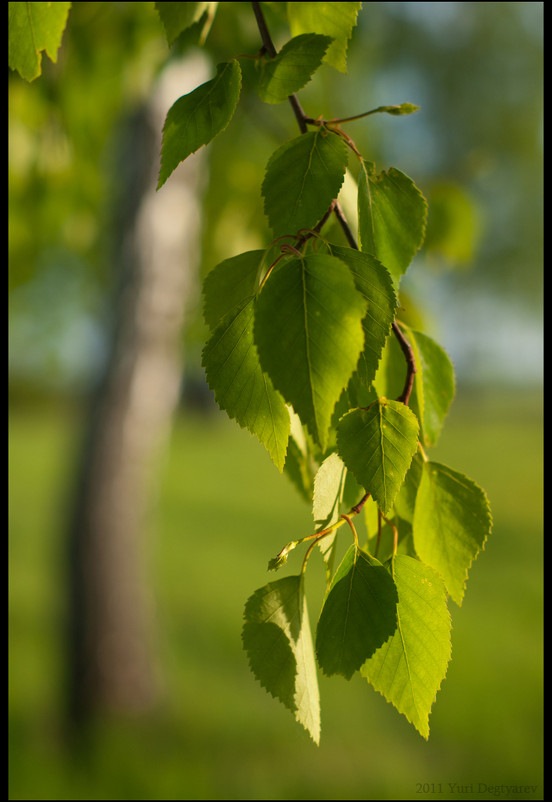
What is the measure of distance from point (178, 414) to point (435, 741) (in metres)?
13.0

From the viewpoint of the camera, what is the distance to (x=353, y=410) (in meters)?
0.46

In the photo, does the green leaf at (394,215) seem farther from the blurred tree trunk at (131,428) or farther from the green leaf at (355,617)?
the blurred tree trunk at (131,428)

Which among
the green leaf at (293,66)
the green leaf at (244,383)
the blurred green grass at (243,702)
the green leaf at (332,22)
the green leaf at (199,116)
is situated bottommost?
the blurred green grass at (243,702)

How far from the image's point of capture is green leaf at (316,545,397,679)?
0.44 metres

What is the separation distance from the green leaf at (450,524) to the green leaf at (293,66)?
0.29 m

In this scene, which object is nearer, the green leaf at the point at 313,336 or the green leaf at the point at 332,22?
the green leaf at the point at 313,336

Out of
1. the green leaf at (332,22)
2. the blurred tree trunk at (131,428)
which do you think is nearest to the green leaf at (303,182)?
the green leaf at (332,22)

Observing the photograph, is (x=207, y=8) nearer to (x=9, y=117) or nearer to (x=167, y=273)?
(x=9, y=117)

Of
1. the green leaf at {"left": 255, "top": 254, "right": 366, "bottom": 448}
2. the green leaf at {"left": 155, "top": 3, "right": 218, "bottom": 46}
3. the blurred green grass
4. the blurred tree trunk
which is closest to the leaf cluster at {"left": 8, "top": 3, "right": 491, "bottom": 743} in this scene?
the green leaf at {"left": 255, "top": 254, "right": 366, "bottom": 448}

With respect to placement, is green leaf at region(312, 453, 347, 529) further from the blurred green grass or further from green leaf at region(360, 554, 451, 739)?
the blurred green grass

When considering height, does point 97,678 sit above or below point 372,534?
below

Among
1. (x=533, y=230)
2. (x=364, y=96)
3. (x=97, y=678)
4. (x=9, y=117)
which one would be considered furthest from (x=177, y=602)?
(x=533, y=230)

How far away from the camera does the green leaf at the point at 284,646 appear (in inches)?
18.4

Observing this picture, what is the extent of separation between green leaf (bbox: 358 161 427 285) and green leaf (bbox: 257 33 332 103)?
79 millimetres
